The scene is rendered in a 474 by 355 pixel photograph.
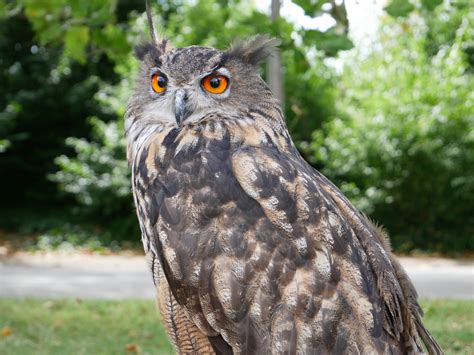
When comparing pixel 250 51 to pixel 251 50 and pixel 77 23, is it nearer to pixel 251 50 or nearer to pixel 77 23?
pixel 251 50

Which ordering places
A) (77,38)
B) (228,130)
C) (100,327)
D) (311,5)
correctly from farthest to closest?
(100,327), (77,38), (311,5), (228,130)

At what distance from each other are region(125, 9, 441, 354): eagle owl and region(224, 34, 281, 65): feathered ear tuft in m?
0.18

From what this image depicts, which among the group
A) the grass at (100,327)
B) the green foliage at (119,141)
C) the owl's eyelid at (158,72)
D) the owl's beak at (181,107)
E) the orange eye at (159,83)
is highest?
the green foliage at (119,141)

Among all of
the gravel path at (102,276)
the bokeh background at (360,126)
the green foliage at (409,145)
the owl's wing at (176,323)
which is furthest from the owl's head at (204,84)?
the green foliage at (409,145)

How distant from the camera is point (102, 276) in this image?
39.4ft

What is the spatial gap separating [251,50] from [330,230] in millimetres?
1061

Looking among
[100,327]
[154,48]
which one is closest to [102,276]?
[100,327]

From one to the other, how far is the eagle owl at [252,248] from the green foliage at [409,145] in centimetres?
1183

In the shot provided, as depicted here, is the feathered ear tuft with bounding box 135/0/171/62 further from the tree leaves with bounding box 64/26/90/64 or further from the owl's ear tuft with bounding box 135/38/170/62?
the tree leaves with bounding box 64/26/90/64

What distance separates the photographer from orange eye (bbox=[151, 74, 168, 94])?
135 inches

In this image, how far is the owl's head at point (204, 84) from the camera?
3289 mm

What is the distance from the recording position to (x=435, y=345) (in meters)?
3.28

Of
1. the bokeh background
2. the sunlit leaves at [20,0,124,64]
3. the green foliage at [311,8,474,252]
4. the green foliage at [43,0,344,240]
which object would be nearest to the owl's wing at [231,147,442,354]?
the sunlit leaves at [20,0,124,64]

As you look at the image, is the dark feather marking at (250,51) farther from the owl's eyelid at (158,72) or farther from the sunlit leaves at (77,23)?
the sunlit leaves at (77,23)
